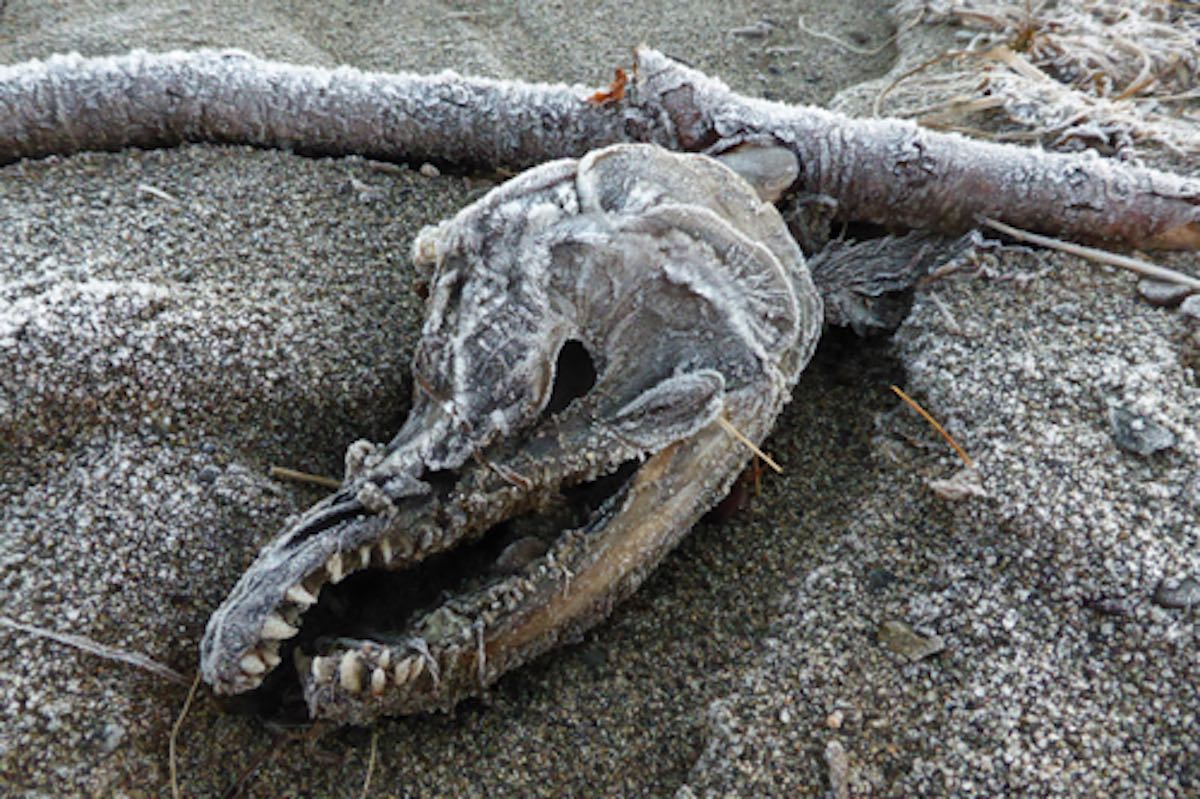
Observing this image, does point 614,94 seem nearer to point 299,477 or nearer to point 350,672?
point 299,477

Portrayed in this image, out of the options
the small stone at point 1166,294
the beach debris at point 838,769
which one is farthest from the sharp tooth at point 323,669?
the small stone at point 1166,294

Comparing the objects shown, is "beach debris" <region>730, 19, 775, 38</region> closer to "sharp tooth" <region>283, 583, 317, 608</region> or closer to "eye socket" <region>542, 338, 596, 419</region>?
"eye socket" <region>542, 338, 596, 419</region>

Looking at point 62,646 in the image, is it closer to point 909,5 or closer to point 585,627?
point 585,627

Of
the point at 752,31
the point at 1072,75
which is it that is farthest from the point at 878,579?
the point at 752,31

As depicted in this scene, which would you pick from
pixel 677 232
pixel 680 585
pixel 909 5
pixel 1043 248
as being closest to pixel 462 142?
pixel 677 232

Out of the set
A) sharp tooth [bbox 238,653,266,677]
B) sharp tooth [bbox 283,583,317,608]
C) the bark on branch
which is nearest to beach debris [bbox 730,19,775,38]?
the bark on branch

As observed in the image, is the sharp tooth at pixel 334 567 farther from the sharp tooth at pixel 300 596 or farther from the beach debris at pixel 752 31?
the beach debris at pixel 752 31
